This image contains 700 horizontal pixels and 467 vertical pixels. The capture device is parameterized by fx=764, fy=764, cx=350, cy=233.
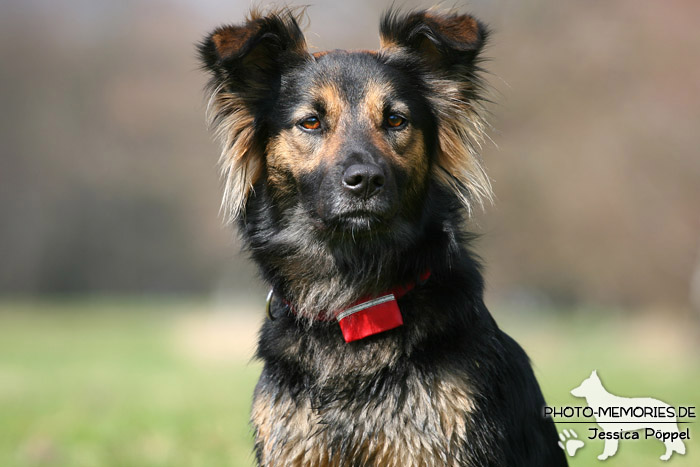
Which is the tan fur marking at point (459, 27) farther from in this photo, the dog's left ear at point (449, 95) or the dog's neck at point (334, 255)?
the dog's neck at point (334, 255)

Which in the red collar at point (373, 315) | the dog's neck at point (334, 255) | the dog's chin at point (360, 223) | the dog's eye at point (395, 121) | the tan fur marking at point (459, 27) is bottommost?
the red collar at point (373, 315)

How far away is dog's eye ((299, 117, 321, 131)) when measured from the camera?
4.58 metres

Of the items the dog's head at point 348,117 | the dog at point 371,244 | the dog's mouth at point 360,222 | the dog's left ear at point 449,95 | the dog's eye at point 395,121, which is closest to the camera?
the dog at point 371,244

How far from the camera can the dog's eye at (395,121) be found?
15.0ft

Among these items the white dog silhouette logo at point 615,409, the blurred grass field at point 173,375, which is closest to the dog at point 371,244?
the blurred grass field at point 173,375

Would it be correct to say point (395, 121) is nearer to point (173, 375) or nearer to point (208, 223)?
point (173, 375)

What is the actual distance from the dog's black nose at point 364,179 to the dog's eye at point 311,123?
20.6 inches

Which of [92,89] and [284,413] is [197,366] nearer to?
[284,413]

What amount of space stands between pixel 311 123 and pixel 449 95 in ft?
2.94

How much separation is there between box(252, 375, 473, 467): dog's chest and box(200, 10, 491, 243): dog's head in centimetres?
98

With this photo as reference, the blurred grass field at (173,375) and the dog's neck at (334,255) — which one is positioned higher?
the dog's neck at (334,255)

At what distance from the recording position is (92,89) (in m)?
44.4

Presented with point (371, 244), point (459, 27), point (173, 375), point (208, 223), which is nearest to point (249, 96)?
point (371, 244)

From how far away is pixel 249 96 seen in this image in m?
4.81
